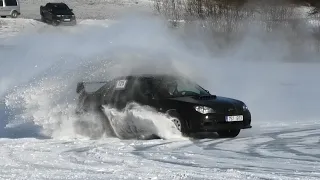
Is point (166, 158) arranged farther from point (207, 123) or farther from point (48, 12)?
point (48, 12)

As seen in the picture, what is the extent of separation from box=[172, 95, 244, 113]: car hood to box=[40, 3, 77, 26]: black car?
34861mm

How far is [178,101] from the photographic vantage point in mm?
12242

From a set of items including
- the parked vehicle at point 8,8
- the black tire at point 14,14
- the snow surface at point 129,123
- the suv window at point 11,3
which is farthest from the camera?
Result: the black tire at point 14,14

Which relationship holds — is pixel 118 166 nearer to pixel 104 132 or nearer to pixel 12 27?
pixel 104 132

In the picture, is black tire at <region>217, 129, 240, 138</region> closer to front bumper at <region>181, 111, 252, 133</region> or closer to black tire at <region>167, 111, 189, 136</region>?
front bumper at <region>181, 111, 252, 133</region>

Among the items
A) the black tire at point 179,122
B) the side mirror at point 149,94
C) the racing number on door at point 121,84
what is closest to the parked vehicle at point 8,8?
the racing number on door at point 121,84

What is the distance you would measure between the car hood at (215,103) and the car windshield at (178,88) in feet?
0.91

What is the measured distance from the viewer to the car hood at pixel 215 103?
12137mm

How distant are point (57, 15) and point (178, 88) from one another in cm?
3653

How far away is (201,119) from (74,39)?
7048 millimetres

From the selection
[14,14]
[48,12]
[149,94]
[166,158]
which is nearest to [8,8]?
[14,14]

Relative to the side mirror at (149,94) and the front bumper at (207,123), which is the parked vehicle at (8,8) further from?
the front bumper at (207,123)

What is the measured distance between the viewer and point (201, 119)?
12.0 metres

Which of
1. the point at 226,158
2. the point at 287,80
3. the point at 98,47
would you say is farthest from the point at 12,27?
the point at 226,158
